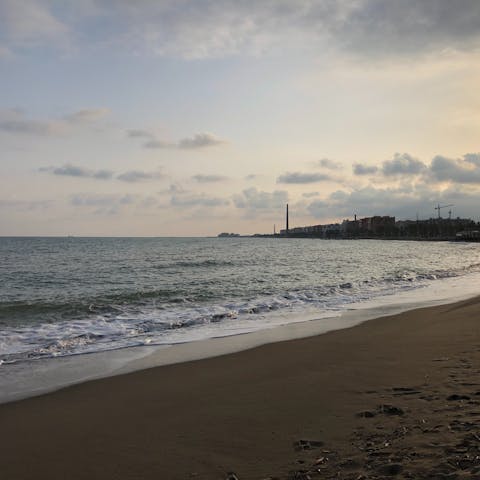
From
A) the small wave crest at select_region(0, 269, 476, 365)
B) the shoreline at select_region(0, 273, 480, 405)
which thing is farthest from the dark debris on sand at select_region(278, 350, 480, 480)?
the small wave crest at select_region(0, 269, 476, 365)

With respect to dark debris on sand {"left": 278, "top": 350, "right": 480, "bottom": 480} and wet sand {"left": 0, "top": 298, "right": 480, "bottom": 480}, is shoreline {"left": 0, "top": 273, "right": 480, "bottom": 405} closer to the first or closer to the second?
wet sand {"left": 0, "top": 298, "right": 480, "bottom": 480}

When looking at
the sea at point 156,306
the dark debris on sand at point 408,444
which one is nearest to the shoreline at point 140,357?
the sea at point 156,306

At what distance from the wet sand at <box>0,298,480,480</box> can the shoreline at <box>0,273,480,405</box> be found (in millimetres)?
453

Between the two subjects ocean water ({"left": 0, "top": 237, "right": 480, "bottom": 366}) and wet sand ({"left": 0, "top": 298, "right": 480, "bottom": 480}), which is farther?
ocean water ({"left": 0, "top": 237, "right": 480, "bottom": 366})

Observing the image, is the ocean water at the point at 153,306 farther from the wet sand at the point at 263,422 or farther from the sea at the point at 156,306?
the wet sand at the point at 263,422

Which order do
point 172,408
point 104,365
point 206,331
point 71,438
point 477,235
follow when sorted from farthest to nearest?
point 477,235
point 206,331
point 104,365
point 172,408
point 71,438

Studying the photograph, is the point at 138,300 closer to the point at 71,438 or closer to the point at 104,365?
the point at 104,365

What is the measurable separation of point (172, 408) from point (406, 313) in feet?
32.6

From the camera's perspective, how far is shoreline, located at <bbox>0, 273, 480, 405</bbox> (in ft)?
23.3

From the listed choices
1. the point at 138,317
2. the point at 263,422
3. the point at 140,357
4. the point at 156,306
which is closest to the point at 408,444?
the point at 263,422

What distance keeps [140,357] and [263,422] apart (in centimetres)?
428

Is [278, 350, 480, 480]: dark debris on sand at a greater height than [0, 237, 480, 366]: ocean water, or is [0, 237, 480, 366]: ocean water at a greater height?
[278, 350, 480, 480]: dark debris on sand

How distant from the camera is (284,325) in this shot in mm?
12438

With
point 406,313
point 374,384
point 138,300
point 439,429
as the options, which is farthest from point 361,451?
point 138,300
